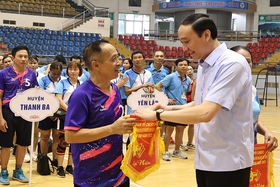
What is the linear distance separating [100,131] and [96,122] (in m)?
0.12

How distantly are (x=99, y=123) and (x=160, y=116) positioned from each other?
384 millimetres

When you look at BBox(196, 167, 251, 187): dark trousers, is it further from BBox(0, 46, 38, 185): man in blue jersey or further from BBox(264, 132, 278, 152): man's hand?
BBox(0, 46, 38, 185): man in blue jersey

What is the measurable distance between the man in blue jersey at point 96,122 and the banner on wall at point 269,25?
24.4m

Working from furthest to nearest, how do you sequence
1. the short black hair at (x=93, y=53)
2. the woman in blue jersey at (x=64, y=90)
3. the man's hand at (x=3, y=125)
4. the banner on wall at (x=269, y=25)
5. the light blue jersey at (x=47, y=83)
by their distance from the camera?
the banner on wall at (x=269, y=25) → the light blue jersey at (x=47, y=83) → the woman in blue jersey at (x=64, y=90) → the man's hand at (x=3, y=125) → the short black hair at (x=93, y=53)

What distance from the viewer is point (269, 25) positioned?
25859 millimetres

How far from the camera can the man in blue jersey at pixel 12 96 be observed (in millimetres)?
5012

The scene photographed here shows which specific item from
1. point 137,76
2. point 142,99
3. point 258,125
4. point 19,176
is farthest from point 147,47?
point 258,125

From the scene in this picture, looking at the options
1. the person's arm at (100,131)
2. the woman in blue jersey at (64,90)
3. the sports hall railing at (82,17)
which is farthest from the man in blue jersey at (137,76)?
the sports hall railing at (82,17)

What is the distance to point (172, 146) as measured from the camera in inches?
311

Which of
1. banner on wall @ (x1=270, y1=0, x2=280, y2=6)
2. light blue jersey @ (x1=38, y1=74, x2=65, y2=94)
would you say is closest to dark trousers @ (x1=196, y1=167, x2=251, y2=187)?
light blue jersey @ (x1=38, y1=74, x2=65, y2=94)

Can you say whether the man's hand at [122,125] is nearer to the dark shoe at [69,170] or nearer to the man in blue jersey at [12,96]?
the man in blue jersey at [12,96]

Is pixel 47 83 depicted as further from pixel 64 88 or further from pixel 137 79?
pixel 137 79

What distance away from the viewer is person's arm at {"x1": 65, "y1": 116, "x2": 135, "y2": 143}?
86.3 inches

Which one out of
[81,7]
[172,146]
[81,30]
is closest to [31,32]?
[81,30]
